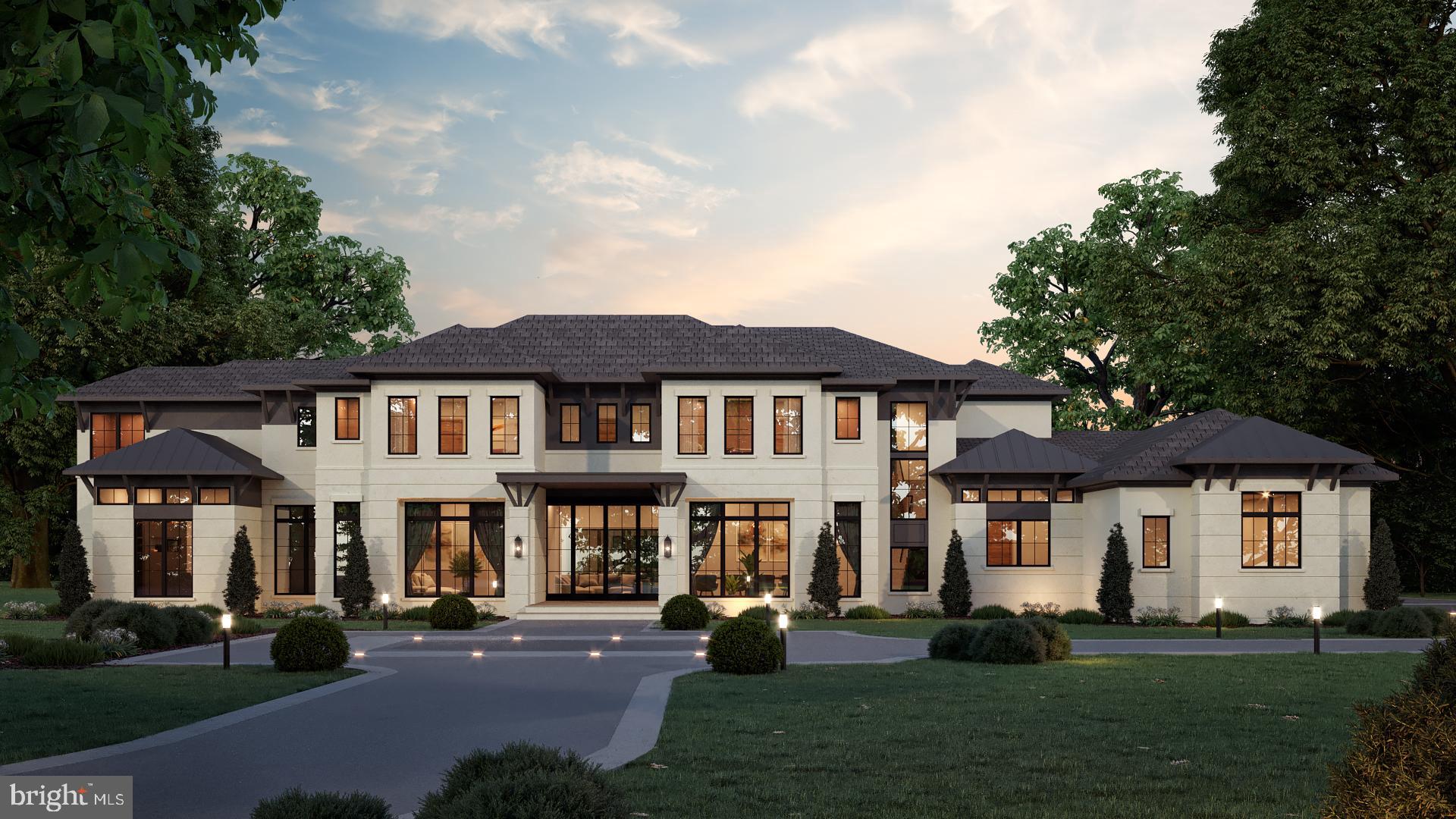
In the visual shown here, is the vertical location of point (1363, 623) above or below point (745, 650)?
below

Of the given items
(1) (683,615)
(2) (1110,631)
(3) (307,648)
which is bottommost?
(2) (1110,631)

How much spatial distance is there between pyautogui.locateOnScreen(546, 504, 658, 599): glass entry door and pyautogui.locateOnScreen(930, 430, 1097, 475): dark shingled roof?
29.3ft

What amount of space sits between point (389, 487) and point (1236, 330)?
78.3 feet

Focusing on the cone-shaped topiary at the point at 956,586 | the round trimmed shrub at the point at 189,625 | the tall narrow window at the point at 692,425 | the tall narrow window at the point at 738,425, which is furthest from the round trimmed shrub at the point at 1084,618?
the round trimmed shrub at the point at 189,625

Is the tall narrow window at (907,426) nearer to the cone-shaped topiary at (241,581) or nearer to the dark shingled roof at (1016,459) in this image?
the dark shingled roof at (1016,459)

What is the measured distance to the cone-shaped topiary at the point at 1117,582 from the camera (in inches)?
1123

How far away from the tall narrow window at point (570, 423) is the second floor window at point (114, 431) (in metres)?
12.9

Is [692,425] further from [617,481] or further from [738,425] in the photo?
[617,481]

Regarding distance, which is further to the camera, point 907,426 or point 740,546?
point 907,426

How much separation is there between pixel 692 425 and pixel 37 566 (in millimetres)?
26738

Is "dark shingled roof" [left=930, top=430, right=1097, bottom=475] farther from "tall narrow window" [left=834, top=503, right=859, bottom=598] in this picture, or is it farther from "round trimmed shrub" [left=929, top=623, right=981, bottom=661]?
"round trimmed shrub" [left=929, top=623, right=981, bottom=661]

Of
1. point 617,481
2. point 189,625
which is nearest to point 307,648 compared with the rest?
point 189,625

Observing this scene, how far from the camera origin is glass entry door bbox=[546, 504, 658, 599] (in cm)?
3256

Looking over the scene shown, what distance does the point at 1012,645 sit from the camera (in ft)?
57.3
